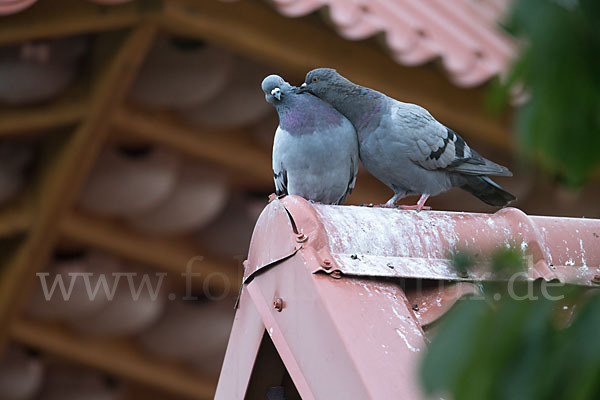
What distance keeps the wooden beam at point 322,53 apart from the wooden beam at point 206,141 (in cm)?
60

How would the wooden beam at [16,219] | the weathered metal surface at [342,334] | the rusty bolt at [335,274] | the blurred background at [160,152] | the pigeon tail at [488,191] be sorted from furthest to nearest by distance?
the wooden beam at [16,219]
the blurred background at [160,152]
the pigeon tail at [488,191]
the rusty bolt at [335,274]
the weathered metal surface at [342,334]

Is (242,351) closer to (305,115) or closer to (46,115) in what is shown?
(305,115)

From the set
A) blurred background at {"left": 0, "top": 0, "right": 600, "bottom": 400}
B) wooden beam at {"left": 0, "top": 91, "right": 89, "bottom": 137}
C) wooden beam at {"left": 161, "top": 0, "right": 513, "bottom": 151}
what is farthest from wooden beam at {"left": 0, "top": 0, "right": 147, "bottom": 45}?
wooden beam at {"left": 0, "top": 91, "right": 89, "bottom": 137}

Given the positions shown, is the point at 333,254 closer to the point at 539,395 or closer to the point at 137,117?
the point at 539,395

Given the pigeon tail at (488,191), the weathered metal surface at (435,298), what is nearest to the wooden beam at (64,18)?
the pigeon tail at (488,191)

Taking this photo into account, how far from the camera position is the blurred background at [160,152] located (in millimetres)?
3783

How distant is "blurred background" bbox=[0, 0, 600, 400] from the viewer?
12.4 ft

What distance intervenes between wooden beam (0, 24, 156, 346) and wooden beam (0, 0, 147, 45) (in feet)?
0.29

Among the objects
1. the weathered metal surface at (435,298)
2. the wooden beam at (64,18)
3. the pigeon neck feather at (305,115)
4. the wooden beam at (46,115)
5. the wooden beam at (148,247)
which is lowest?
the wooden beam at (148,247)

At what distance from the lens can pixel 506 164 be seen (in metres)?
4.91

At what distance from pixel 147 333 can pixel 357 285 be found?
328cm

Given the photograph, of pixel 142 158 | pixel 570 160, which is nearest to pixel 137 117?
pixel 142 158

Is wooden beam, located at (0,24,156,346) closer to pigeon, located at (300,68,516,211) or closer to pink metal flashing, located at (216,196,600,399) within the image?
pigeon, located at (300,68,516,211)

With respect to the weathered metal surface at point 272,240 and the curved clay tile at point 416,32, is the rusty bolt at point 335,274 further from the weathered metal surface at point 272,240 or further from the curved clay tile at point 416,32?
the curved clay tile at point 416,32
